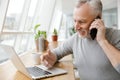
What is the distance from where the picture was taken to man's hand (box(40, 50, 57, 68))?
165 centimetres

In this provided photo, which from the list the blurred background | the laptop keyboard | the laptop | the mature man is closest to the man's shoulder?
the mature man

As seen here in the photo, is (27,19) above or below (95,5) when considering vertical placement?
below

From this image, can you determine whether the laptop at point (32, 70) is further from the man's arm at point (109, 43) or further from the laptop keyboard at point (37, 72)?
the man's arm at point (109, 43)

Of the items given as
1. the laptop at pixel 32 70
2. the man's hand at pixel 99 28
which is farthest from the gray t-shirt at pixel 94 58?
the laptop at pixel 32 70

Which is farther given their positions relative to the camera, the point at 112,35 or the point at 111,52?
the point at 112,35

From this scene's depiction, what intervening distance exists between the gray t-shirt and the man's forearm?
4.8 inches

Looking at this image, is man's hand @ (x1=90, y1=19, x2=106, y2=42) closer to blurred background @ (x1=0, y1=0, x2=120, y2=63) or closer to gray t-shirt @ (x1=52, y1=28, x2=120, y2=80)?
gray t-shirt @ (x1=52, y1=28, x2=120, y2=80)

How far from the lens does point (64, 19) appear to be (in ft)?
38.4

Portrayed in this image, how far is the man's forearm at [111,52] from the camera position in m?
1.39

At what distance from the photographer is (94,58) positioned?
162 centimetres

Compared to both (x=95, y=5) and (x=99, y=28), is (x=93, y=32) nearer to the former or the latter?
(x=99, y=28)

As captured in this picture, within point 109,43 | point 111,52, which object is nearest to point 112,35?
point 109,43

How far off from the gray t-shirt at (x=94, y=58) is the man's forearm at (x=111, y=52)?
4.8 inches

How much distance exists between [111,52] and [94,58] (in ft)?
0.76
